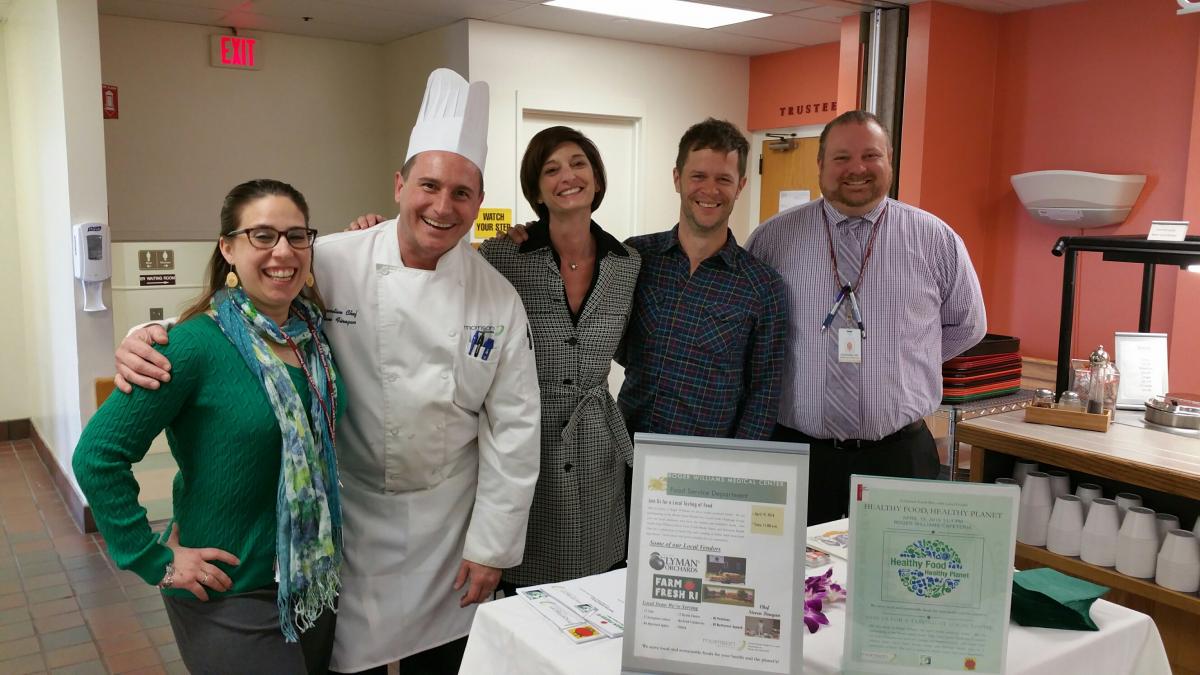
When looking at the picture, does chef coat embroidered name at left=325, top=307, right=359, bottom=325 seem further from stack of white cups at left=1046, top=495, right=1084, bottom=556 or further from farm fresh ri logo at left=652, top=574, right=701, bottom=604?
stack of white cups at left=1046, top=495, right=1084, bottom=556

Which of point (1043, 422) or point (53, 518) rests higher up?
point (1043, 422)

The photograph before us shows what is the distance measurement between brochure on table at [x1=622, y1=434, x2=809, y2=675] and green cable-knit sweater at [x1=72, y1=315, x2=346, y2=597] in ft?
2.39

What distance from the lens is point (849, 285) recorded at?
7.87ft

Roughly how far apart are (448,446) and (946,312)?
149 cm

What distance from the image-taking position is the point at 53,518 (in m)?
4.32

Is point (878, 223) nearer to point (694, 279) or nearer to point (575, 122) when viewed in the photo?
point (694, 279)

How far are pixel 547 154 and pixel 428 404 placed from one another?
655 mm

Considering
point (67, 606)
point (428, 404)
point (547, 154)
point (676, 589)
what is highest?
point (547, 154)

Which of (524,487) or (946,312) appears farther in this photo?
(946,312)

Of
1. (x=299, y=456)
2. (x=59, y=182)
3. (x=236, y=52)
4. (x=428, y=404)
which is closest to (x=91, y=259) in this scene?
(x=59, y=182)

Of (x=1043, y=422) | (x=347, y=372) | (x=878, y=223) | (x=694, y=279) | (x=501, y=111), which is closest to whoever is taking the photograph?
(x=347, y=372)

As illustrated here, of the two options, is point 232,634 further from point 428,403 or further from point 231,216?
point 231,216

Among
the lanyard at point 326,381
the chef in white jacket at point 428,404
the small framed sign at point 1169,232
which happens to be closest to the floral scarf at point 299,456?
the lanyard at point 326,381

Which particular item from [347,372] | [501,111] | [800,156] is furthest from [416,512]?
[800,156]
